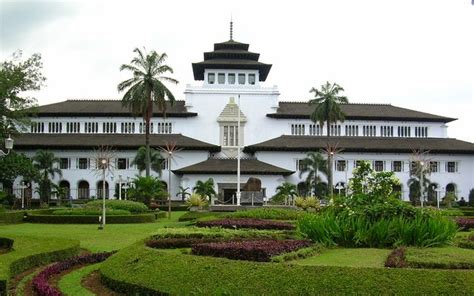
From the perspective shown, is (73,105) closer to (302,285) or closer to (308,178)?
(308,178)

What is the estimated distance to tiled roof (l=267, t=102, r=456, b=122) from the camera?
219ft

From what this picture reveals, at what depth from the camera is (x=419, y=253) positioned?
12531 millimetres

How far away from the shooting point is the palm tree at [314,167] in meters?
61.2

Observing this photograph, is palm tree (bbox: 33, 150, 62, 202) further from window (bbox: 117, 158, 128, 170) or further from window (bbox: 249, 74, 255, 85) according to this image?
window (bbox: 249, 74, 255, 85)

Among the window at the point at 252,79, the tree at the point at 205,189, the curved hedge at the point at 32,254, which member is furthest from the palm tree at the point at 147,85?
the curved hedge at the point at 32,254

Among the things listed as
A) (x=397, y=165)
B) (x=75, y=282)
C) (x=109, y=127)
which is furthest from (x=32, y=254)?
(x=397, y=165)

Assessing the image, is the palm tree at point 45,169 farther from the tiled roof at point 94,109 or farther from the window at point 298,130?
the window at point 298,130

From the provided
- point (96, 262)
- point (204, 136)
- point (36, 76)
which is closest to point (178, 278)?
point (96, 262)

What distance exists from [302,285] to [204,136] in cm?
5676

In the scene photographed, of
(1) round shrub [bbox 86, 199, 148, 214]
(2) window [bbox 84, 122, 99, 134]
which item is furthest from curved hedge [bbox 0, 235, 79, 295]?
(2) window [bbox 84, 122, 99, 134]

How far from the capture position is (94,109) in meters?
67.8

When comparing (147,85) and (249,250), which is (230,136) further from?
(249,250)

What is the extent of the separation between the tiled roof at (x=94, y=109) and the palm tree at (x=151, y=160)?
20.0 feet

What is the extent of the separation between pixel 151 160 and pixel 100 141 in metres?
6.52
